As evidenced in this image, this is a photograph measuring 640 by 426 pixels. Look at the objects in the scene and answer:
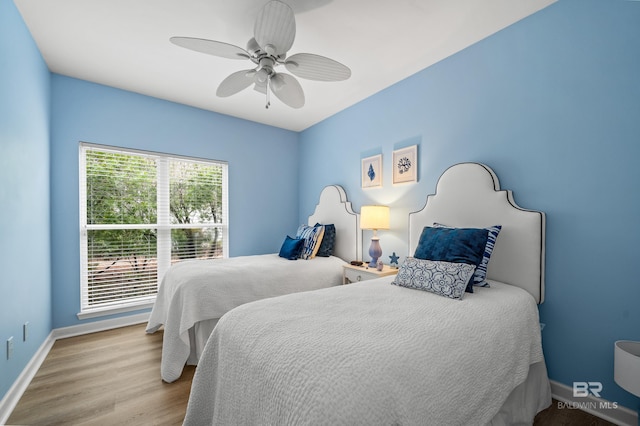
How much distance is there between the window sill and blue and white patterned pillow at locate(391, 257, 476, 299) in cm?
294

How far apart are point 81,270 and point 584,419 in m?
4.35

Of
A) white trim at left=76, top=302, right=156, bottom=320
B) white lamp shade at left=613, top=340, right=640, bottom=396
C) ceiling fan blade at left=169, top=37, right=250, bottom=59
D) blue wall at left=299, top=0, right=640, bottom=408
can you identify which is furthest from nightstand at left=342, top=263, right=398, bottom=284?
white trim at left=76, top=302, right=156, bottom=320

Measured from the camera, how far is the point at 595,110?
177 cm

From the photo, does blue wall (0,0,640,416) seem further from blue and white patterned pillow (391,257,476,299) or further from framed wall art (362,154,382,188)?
blue and white patterned pillow (391,257,476,299)

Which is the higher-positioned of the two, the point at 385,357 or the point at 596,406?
the point at 385,357

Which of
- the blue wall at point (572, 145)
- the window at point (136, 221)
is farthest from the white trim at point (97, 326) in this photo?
the blue wall at point (572, 145)

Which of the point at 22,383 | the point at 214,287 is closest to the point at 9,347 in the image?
the point at 22,383

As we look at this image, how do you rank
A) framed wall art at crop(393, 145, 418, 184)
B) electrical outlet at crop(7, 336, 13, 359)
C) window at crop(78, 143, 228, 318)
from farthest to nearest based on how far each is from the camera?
window at crop(78, 143, 228, 318) < framed wall art at crop(393, 145, 418, 184) < electrical outlet at crop(7, 336, 13, 359)

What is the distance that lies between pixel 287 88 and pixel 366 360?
2.00 m

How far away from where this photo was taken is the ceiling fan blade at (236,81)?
6.99ft

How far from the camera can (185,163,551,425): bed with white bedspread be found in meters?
0.92

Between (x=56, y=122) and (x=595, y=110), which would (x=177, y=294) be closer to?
(x=56, y=122)

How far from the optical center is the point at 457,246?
1983 millimetres

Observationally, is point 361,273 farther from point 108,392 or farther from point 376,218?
point 108,392
